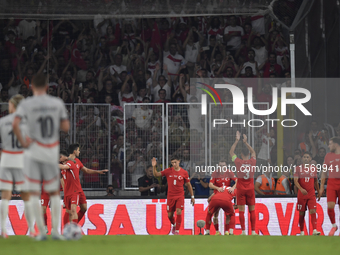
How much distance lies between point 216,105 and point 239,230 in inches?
128

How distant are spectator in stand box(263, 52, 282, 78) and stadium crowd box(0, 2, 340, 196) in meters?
0.03

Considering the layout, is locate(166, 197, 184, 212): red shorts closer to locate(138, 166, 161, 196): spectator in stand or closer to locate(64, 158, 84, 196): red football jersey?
locate(138, 166, 161, 196): spectator in stand

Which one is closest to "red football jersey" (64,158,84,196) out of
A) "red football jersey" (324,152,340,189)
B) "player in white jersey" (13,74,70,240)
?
"red football jersey" (324,152,340,189)

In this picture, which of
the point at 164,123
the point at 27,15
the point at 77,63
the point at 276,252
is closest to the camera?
the point at 276,252

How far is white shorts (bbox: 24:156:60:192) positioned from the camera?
5.13 m

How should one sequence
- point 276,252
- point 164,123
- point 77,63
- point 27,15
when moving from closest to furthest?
point 276,252
point 164,123
point 27,15
point 77,63

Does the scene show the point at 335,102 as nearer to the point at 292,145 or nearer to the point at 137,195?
the point at 292,145

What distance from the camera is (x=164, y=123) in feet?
40.3

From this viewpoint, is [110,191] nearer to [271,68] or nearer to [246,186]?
[246,186]

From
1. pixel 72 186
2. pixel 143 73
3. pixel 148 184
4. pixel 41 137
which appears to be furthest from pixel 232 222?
pixel 41 137

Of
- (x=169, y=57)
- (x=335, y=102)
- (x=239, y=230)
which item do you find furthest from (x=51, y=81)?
(x=335, y=102)

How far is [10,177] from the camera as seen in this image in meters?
6.64

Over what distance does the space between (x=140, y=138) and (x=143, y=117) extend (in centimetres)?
53

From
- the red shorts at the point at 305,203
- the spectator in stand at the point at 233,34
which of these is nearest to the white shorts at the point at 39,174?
the red shorts at the point at 305,203
